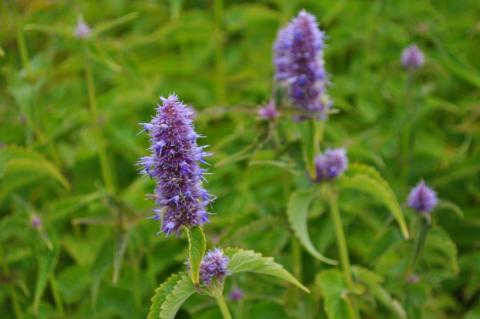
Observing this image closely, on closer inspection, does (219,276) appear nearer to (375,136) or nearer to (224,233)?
(224,233)

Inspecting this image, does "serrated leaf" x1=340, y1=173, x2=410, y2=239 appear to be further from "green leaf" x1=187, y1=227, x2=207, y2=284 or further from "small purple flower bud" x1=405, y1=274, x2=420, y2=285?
"green leaf" x1=187, y1=227, x2=207, y2=284

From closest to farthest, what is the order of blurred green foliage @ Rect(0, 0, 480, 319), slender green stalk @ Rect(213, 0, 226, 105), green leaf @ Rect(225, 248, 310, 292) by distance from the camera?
green leaf @ Rect(225, 248, 310, 292)
blurred green foliage @ Rect(0, 0, 480, 319)
slender green stalk @ Rect(213, 0, 226, 105)

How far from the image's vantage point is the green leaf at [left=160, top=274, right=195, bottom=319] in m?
2.03

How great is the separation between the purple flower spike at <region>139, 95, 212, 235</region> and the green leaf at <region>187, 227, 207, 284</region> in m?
0.06

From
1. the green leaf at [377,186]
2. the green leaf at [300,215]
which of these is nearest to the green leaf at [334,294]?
the green leaf at [300,215]

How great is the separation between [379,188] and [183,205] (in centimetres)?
94

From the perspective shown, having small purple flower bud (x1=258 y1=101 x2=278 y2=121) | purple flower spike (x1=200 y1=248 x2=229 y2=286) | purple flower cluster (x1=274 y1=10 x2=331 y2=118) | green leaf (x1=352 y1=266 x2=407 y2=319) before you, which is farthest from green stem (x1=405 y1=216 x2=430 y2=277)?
purple flower spike (x1=200 y1=248 x2=229 y2=286)

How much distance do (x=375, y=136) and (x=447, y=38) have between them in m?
0.99

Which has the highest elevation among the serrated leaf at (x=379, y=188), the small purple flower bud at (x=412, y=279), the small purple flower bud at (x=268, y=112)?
the small purple flower bud at (x=268, y=112)

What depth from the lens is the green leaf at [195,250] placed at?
6.55 feet

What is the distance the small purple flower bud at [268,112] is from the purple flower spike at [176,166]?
2.35 ft

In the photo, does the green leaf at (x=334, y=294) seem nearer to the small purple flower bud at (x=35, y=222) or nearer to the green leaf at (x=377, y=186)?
the green leaf at (x=377, y=186)

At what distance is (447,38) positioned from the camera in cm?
455

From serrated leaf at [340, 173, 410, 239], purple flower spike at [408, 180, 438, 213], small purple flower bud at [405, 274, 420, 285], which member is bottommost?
small purple flower bud at [405, 274, 420, 285]
